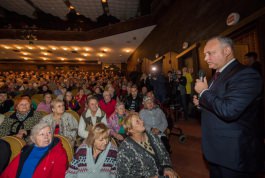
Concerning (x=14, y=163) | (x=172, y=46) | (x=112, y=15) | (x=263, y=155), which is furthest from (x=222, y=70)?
(x=112, y=15)

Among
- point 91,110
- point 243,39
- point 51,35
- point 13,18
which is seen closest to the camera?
point 91,110

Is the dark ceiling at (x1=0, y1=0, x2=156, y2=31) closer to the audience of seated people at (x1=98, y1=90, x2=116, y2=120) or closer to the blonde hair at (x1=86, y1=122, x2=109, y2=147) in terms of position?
the audience of seated people at (x1=98, y1=90, x2=116, y2=120)

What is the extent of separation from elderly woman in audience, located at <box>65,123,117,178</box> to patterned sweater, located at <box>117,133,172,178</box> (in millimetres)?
158

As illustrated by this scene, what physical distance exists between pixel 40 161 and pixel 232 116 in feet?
5.67

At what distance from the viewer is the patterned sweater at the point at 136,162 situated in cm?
155

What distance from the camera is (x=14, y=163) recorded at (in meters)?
1.56

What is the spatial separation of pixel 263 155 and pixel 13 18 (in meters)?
16.9

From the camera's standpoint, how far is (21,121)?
270 centimetres

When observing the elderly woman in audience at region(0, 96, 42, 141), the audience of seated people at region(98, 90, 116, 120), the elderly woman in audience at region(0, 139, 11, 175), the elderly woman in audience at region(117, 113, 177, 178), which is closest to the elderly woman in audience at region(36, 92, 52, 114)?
the elderly woman in audience at region(0, 96, 42, 141)

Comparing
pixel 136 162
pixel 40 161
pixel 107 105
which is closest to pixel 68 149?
pixel 40 161

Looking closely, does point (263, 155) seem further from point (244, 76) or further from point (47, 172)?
point (47, 172)

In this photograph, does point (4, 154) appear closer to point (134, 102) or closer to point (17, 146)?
point (17, 146)

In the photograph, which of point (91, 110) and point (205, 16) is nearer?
point (91, 110)

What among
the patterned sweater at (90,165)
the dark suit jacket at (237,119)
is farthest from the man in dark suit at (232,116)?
the patterned sweater at (90,165)
